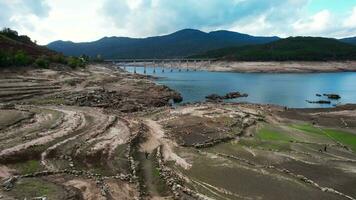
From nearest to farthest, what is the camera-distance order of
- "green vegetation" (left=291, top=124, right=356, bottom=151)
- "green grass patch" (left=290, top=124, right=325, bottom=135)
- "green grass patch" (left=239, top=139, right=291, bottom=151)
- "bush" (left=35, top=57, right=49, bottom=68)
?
"green grass patch" (left=239, top=139, right=291, bottom=151) < "green vegetation" (left=291, top=124, right=356, bottom=151) < "green grass patch" (left=290, top=124, right=325, bottom=135) < "bush" (left=35, top=57, right=49, bottom=68)

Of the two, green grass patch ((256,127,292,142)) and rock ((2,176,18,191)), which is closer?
rock ((2,176,18,191))

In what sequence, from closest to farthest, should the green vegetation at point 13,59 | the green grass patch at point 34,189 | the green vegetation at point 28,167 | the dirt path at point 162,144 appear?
the green grass patch at point 34,189, the green vegetation at point 28,167, the dirt path at point 162,144, the green vegetation at point 13,59

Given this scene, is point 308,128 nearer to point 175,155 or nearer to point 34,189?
point 175,155

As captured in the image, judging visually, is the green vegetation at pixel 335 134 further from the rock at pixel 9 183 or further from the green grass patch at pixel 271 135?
the rock at pixel 9 183

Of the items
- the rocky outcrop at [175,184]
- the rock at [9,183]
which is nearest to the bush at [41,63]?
the rocky outcrop at [175,184]

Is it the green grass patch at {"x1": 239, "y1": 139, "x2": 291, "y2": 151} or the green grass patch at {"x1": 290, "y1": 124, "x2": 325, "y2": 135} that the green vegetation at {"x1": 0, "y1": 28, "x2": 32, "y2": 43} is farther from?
the green grass patch at {"x1": 239, "y1": 139, "x2": 291, "y2": 151}

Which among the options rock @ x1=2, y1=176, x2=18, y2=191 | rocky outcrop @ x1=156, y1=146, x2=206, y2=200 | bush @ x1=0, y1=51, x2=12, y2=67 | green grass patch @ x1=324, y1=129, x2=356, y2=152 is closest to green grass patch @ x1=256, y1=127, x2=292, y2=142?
green grass patch @ x1=324, y1=129, x2=356, y2=152

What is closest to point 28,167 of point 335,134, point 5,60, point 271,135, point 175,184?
point 175,184

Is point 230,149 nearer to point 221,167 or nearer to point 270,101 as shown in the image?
point 221,167
